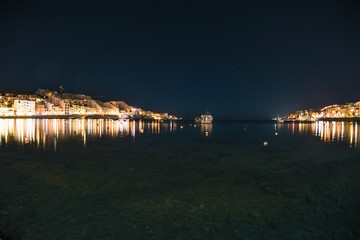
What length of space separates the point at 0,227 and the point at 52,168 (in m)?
9.05

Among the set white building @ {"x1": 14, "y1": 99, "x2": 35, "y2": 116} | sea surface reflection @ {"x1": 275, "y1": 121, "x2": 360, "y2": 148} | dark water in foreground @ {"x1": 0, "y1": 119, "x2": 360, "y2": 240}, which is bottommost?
sea surface reflection @ {"x1": 275, "y1": 121, "x2": 360, "y2": 148}

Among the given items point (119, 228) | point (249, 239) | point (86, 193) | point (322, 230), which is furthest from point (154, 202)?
→ point (322, 230)

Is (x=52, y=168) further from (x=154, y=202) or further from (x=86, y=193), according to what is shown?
(x=154, y=202)

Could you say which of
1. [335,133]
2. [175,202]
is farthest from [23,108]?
[175,202]

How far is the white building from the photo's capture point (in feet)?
511

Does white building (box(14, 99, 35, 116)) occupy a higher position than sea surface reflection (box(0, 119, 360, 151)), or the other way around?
white building (box(14, 99, 35, 116))

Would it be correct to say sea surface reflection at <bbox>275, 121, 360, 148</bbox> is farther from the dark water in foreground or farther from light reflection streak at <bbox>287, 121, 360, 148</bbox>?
the dark water in foreground

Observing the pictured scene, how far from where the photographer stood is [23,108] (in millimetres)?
160500

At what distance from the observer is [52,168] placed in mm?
16469

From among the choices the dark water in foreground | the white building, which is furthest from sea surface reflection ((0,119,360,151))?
the white building

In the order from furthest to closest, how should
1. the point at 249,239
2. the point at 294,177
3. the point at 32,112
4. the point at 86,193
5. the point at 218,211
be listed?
1. the point at 32,112
2. the point at 294,177
3. the point at 86,193
4. the point at 218,211
5. the point at 249,239

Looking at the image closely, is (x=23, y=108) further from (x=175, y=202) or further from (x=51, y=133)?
(x=175, y=202)

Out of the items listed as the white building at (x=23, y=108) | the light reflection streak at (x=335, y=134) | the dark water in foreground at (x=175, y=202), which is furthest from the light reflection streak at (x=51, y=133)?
the white building at (x=23, y=108)

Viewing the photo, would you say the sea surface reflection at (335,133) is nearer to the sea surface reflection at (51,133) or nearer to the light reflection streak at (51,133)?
the sea surface reflection at (51,133)
